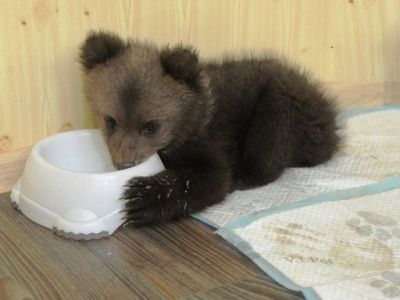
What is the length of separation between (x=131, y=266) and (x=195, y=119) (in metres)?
0.59

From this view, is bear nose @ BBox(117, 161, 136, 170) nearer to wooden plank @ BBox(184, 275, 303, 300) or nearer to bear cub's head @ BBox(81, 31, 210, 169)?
bear cub's head @ BBox(81, 31, 210, 169)

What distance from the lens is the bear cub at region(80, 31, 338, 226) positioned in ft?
6.71

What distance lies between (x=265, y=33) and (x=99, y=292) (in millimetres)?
1621

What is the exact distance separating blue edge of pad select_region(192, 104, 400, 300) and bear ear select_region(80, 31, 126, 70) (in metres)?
0.62

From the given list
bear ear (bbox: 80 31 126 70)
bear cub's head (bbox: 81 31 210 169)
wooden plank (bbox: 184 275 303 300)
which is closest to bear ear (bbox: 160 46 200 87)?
bear cub's head (bbox: 81 31 210 169)

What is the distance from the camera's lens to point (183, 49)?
2.05 m

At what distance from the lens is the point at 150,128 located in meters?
2.09

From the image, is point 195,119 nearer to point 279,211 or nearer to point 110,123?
point 110,123

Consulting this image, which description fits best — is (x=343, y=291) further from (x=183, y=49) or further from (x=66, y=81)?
(x=66, y=81)

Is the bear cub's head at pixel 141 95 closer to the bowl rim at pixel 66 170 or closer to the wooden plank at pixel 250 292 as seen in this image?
the bowl rim at pixel 66 170

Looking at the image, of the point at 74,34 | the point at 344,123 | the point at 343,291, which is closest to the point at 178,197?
the point at 343,291

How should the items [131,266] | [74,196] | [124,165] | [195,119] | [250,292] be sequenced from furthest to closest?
[195,119], [124,165], [74,196], [131,266], [250,292]

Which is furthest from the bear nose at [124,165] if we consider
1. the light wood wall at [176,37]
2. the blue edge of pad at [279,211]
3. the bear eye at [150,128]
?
the light wood wall at [176,37]

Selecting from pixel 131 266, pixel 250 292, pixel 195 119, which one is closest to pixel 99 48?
pixel 195 119
